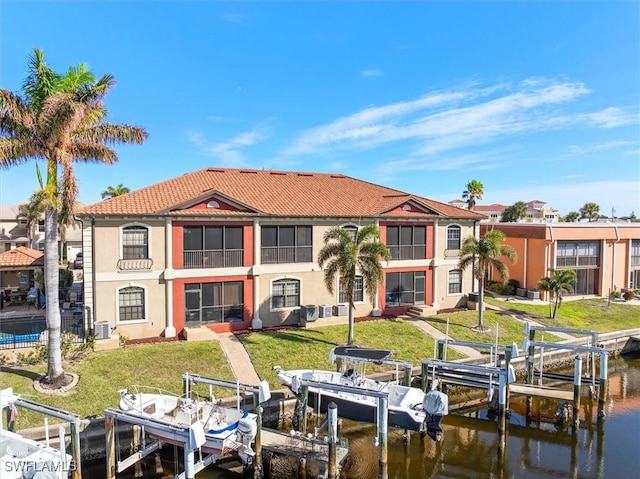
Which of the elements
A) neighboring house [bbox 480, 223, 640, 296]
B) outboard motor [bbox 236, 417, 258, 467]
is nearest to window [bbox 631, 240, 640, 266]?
neighboring house [bbox 480, 223, 640, 296]

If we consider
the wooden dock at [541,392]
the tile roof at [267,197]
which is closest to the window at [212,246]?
the tile roof at [267,197]

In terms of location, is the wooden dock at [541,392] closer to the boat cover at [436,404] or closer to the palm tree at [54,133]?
the boat cover at [436,404]

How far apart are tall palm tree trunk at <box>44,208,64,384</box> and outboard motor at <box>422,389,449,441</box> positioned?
14.4 metres

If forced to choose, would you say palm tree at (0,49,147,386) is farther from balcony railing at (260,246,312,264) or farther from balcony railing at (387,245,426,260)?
balcony railing at (387,245,426,260)

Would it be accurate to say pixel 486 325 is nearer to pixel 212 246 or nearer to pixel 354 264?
pixel 354 264

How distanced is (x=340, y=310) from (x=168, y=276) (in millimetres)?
10606

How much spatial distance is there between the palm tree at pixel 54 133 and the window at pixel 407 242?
60.7 ft

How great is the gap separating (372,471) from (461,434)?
512 centimetres

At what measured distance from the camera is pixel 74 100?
1709cm

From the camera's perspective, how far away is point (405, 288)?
105 feet

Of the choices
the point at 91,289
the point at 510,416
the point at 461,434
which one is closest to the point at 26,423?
the point at 91,289

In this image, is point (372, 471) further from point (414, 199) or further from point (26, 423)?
point (414, 199)

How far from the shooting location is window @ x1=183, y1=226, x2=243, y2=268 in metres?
25.7

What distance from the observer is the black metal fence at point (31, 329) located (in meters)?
21.6
